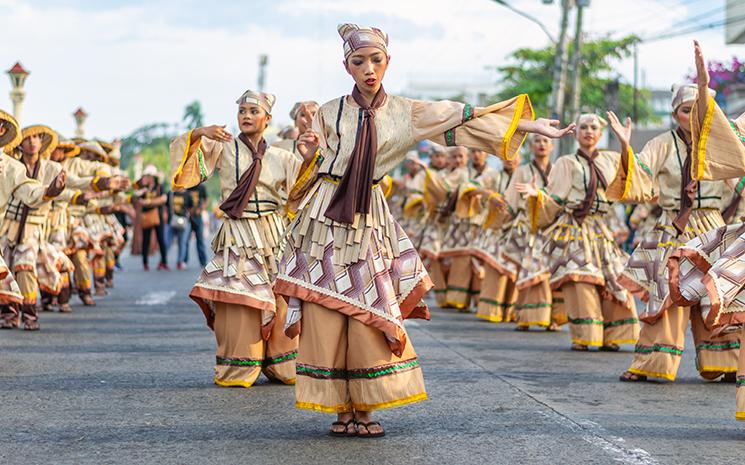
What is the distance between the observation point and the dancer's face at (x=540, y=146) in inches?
561

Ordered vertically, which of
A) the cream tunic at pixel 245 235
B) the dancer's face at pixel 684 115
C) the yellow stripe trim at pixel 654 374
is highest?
the dancer's face at pixel 684 115

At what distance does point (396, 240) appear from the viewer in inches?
299

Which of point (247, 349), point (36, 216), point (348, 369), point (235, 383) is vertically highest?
point (36, 216)

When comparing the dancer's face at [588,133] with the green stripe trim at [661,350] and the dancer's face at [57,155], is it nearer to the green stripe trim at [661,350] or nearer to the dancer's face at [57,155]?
the green stripe trim at [661,350]

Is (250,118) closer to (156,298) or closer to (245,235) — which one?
(245,235)

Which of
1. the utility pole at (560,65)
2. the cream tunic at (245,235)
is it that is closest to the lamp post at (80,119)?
the utility pole at (560,65)

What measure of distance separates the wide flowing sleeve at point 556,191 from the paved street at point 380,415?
134 centimetres

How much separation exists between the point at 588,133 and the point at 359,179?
5.61m

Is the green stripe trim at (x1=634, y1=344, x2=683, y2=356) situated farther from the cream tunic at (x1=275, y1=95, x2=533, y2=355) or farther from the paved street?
the cream tunic at (x1=275, y1=95, x2=533, y2=355)

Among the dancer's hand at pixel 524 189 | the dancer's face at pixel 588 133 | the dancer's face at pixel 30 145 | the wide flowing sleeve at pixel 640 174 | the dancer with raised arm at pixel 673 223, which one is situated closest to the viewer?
the dancer with raised arm at pixel 673 223

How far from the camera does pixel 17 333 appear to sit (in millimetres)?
13234

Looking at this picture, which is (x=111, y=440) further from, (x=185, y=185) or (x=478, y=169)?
(x=478, y=169)

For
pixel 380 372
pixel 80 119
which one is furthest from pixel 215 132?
pixel 80 119

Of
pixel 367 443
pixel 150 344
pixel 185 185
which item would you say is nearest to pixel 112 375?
pixel 185 185
